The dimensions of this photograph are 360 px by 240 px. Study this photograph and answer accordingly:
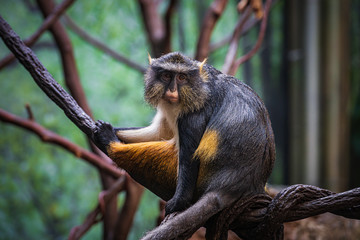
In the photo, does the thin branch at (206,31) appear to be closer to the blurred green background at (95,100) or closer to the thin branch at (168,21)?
the thin branch at (168,21)

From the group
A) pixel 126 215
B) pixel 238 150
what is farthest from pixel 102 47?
pixel 238 150

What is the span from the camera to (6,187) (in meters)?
5.63

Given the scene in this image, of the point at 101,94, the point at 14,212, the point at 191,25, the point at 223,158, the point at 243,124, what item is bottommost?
the point at 14,212

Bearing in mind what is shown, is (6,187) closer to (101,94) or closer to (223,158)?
(101,94)

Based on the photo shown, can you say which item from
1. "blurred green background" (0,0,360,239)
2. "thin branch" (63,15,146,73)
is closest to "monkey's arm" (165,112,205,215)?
"thin branch" (63,15,146,73)

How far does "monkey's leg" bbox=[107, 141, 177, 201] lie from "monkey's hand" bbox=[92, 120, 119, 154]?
0.06 m

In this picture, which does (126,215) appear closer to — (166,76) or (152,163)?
(152,163)

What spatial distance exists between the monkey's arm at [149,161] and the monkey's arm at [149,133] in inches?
9.7

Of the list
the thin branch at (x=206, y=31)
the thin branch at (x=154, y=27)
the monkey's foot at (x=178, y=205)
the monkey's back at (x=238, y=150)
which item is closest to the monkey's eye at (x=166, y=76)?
the monkey's back at (x=238, y=150)

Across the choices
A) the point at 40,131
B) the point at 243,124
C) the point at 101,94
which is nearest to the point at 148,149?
the point at 243,124

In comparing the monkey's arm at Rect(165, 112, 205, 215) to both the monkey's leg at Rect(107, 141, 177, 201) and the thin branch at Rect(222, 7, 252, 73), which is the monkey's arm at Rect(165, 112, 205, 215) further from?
the thin branch at Rect(222, 7, 252, 73)

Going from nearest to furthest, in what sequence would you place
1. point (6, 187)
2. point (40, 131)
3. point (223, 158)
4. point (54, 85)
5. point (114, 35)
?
point (223, 158) < point (54, 85) < point (40, 131) < point (6, 187) < point (114, 35)

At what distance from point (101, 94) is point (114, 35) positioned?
3.50 feet

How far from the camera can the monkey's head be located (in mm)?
2316
